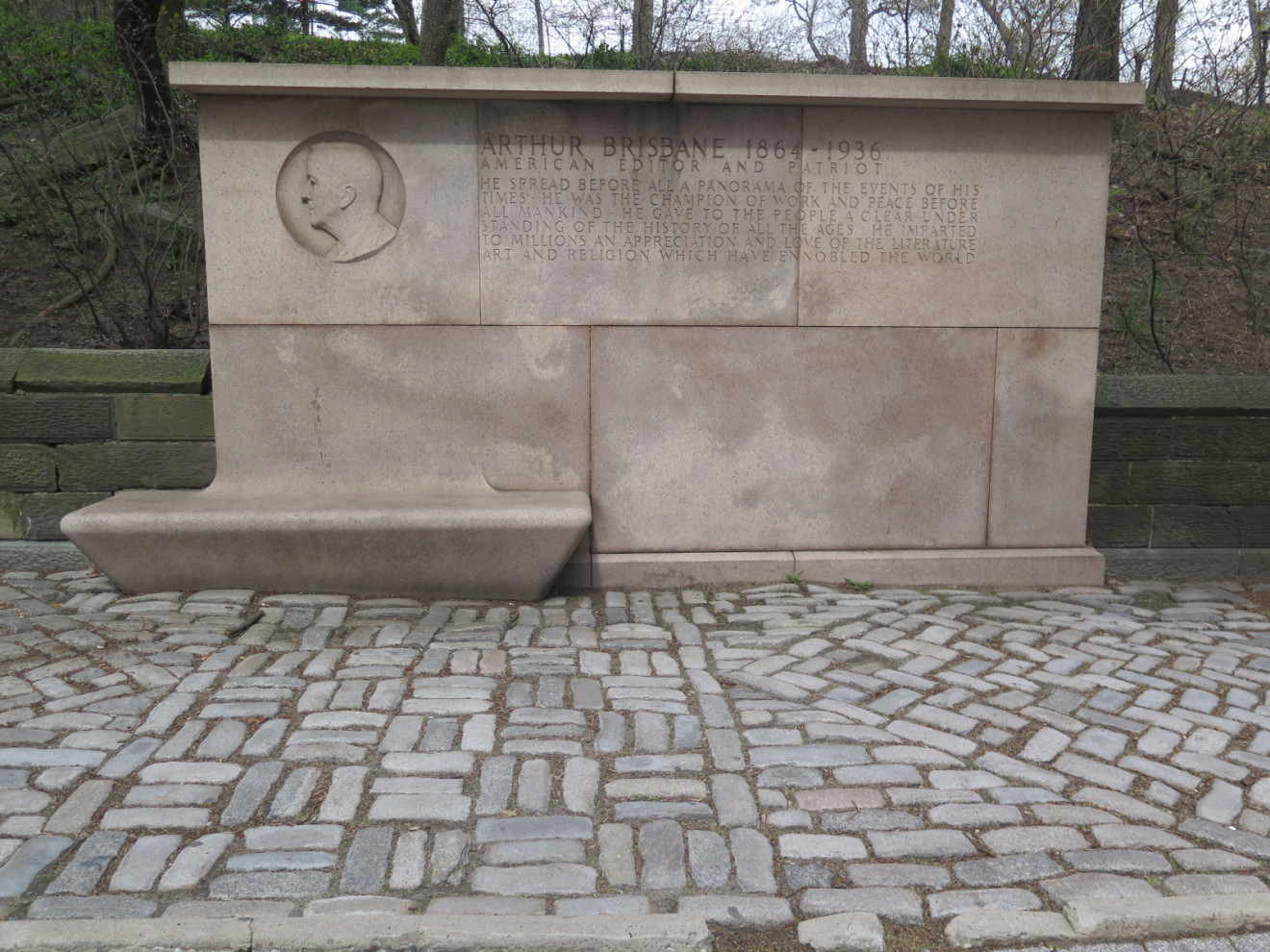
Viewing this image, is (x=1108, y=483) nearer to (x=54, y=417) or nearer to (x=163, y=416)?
(x=163, y=416)

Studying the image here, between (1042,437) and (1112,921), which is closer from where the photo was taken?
(1112,921)

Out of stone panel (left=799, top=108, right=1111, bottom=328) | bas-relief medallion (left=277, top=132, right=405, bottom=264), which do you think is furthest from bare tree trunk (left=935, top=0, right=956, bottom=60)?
bas-relief medallion (left=277, top=132, right=405, bottom=264)

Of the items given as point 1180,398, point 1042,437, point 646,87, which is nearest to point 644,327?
point 646,87

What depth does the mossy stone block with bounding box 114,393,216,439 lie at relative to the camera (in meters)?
5.18

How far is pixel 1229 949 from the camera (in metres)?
2.38

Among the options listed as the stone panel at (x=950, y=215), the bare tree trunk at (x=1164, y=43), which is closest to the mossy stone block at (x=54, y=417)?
the stone panel at (x=950, y=215)

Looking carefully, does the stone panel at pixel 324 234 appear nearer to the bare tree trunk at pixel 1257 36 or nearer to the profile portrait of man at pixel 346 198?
the profile portrait of man at pixel 346 198

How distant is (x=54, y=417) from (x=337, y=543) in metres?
1.79

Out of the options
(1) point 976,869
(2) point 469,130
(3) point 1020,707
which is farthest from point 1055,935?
(2) point 469,130

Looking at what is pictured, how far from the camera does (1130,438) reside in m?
5.49

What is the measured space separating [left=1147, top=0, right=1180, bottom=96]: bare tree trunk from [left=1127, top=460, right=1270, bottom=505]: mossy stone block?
4001 millimetres

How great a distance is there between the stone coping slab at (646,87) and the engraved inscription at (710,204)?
0.23 meters

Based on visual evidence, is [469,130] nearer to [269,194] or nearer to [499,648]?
[269,194]

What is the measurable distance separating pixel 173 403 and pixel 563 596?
227cm
